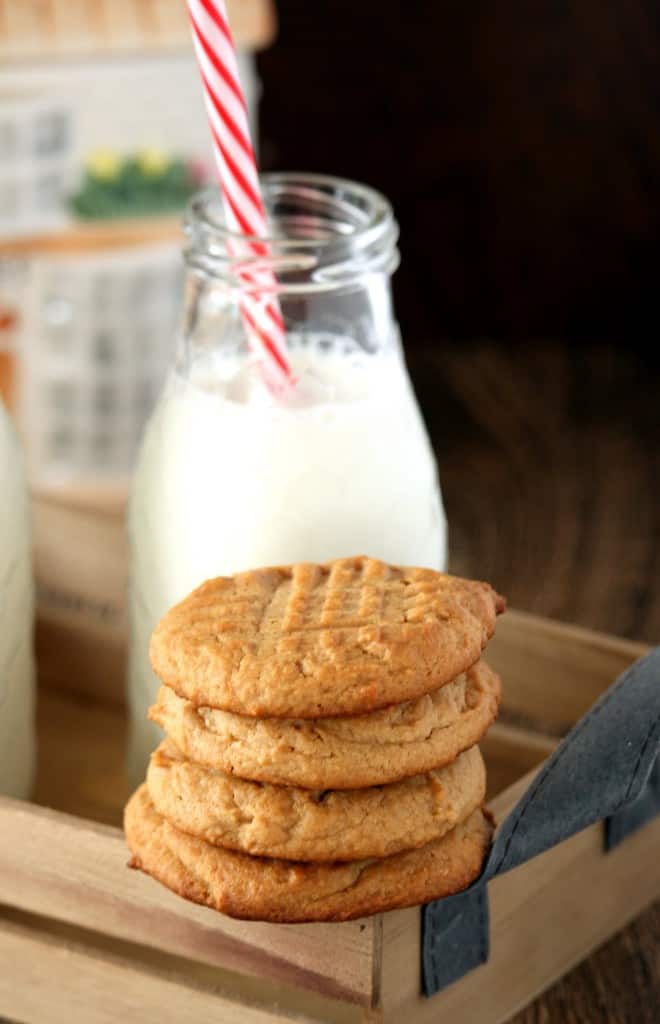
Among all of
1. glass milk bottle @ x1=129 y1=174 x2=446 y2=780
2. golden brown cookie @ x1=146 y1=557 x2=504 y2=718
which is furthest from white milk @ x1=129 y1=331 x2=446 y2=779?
golden brown cookie @ x1=146 y1=557 x2=504 y2=718

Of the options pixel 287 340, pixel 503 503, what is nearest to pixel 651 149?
pixel 503 503

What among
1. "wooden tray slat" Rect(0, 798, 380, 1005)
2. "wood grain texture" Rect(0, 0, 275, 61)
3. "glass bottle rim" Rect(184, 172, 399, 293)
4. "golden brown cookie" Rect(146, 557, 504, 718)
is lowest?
"wooden tray slat" Rect(0, 798, 380, 1005)

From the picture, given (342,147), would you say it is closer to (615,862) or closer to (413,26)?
(413,26)

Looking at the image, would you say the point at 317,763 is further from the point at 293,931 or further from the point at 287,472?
the point at 287,472

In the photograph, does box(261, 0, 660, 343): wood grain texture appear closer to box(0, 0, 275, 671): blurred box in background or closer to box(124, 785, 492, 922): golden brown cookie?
box(0, 0, 275, 671): blurred box in background

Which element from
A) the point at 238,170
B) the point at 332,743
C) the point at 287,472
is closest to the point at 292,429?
the point at 287,472

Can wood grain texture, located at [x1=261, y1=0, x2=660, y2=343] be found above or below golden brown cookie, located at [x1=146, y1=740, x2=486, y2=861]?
below

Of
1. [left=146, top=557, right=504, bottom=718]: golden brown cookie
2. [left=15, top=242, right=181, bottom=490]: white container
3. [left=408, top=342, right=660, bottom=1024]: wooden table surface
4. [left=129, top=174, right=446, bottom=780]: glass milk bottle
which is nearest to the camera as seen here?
[left=146, top=557, right=504, bottom=718]: golden brown cookie

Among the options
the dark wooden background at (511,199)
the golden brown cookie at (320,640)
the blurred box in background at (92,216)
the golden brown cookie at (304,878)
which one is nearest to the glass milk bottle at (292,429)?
the golden brown cookie at (320,640)
